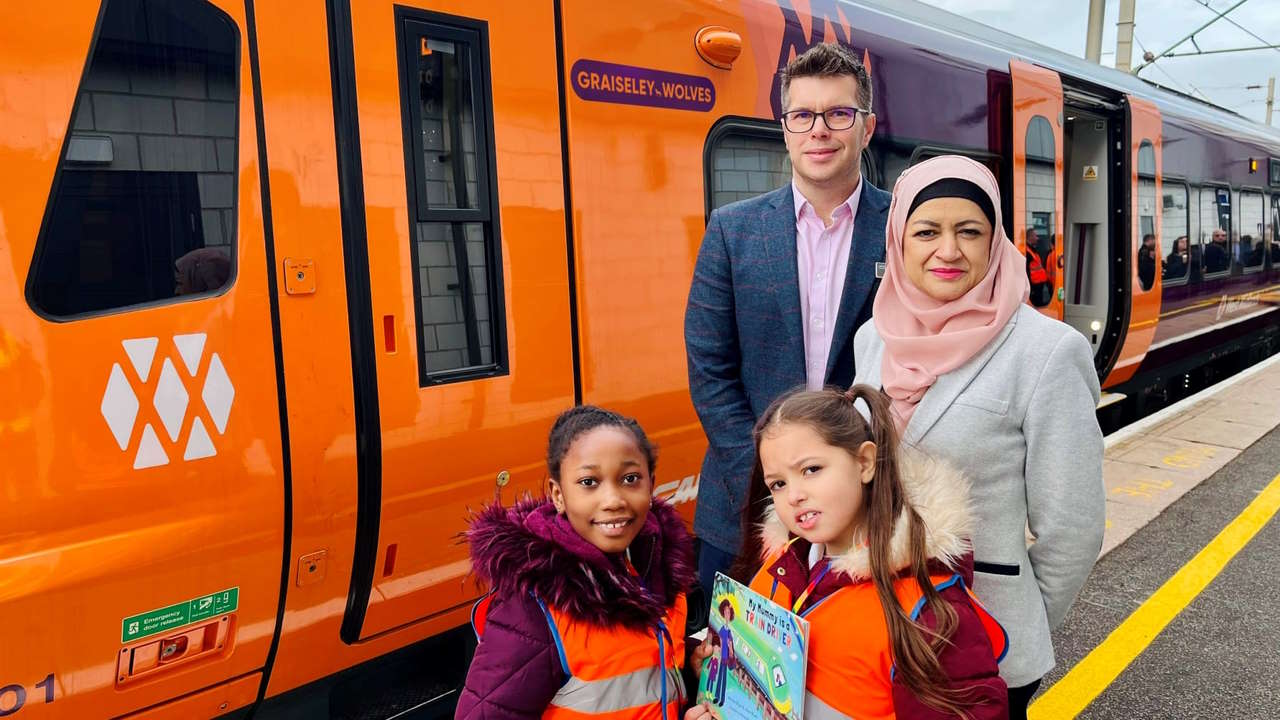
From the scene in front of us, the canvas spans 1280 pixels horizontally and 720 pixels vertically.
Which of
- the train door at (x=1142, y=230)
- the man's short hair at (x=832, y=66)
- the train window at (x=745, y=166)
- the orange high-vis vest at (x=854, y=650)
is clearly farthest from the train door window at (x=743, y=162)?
the train door at (x=1142, y=230)

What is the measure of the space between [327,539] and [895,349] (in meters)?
1.61

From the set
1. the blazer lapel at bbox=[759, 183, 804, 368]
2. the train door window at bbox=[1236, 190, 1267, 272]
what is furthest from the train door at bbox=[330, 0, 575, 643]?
the train door window at bbox=[1236, 190, 1267, 272]

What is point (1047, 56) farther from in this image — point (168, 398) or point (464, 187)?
point (168, 398)

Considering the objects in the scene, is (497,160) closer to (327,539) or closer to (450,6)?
(450,6)

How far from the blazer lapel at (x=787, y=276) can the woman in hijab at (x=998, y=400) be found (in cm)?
47

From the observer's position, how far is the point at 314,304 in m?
2.46

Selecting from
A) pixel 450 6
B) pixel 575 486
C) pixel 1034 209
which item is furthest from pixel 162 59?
pixel 1034 209

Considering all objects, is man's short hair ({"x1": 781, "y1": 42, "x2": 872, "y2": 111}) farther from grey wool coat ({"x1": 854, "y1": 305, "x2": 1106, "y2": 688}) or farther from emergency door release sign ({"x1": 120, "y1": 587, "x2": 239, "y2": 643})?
emergency door release sign ({"x1": 120, "y1": 587, "x2": 239, "y2": 643})

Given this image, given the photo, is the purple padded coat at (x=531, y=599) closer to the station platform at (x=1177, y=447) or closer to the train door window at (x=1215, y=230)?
the station platform at (x=1177, y=447)

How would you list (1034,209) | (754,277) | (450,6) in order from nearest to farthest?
(754,277)
(450,6)
(1034,209)

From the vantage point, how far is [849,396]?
5.63ft

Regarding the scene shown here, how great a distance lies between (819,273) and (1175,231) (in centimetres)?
732

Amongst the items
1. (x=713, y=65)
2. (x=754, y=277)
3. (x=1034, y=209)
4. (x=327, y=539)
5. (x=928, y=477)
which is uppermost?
(x=713, y=65)

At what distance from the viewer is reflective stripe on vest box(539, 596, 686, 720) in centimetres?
169
